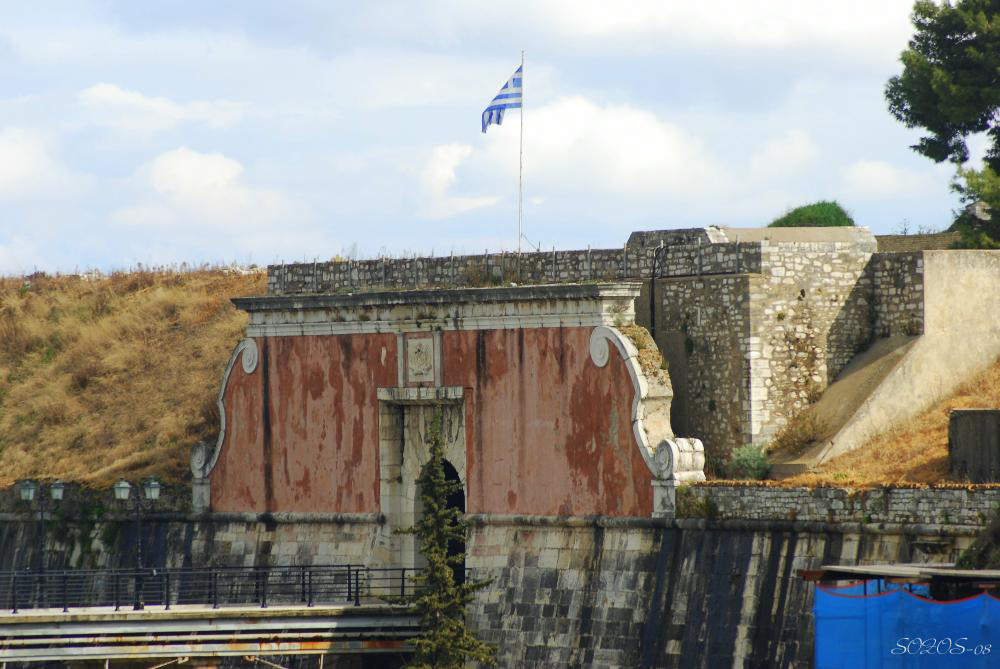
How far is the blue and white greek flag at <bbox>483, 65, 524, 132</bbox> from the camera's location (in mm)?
36031

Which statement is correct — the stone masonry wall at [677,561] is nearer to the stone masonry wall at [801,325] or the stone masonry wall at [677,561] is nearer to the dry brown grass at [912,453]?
the dry brown grass at [912,453]

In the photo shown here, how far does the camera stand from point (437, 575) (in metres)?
32.2

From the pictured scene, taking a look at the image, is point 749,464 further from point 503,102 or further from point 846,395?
point 503,102

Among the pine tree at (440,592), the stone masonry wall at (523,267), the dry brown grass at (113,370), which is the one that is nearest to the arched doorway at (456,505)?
the pine tree at (440,592)

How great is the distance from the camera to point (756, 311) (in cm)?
3275

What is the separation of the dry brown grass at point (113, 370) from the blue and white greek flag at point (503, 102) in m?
9.59

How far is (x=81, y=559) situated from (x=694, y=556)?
14.7 meters

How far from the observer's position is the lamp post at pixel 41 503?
35.0m

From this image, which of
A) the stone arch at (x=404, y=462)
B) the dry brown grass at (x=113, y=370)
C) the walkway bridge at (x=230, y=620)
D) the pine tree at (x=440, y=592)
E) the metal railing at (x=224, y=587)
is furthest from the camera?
the dry brown grass at (x=113, y=370)

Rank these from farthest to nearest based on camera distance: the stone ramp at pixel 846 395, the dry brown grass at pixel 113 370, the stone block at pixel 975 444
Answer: the dry brown grass at pixel 113 370 < the stone ramp at pixel 846 395 < the stone block at pixel 975 444

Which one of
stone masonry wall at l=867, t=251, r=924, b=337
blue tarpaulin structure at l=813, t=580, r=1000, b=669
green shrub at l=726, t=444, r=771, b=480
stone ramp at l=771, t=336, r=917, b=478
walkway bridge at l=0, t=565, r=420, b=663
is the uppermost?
stone masonry wall at l=867, t=251, r=924, b=337

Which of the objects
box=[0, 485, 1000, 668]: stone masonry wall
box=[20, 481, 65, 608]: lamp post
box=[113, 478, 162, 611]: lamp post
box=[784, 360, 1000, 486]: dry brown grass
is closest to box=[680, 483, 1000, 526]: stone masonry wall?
box=[0, 485, 1000, 668]: stone masonry wall

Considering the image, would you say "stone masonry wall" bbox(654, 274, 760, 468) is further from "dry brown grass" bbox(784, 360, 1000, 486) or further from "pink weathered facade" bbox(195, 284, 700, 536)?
"dry brown grass" bbox(784, 360, 1000, 486)

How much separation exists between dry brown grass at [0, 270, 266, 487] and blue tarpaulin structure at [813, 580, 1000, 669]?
1841 cm
